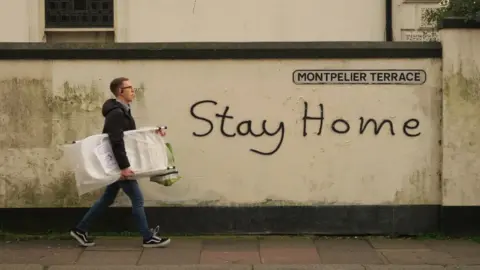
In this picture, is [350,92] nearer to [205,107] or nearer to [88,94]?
[205,107]

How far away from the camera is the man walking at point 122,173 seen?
6.77 m

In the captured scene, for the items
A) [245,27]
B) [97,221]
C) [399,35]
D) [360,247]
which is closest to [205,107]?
[97,221]

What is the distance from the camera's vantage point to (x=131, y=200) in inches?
276

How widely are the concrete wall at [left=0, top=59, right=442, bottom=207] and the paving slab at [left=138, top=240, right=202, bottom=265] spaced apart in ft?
1.87

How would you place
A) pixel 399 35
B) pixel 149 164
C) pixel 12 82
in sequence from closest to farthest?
pixel 149 164 → pixel 12 82 → pixel 399 35

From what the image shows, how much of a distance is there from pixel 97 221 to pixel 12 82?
1.78 m

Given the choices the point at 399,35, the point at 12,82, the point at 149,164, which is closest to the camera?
the point at 149,164

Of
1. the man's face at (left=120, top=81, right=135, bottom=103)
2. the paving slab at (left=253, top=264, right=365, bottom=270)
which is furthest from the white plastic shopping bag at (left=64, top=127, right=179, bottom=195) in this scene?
the paving slab at (left=253, top=264, right=365, bottom=270)

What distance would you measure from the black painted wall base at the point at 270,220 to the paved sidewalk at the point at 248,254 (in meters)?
0.14

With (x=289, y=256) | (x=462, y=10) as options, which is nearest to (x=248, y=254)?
(x=289, y=256)

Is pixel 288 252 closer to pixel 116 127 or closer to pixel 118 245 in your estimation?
pixel 118 245

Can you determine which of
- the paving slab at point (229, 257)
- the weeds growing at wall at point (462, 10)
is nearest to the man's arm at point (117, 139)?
the paving slab at point (229, 257)

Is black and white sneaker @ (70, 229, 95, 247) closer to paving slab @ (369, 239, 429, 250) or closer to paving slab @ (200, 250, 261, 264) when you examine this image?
paving slab @ (200, 250, 261, 264)

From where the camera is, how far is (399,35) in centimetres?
1117
